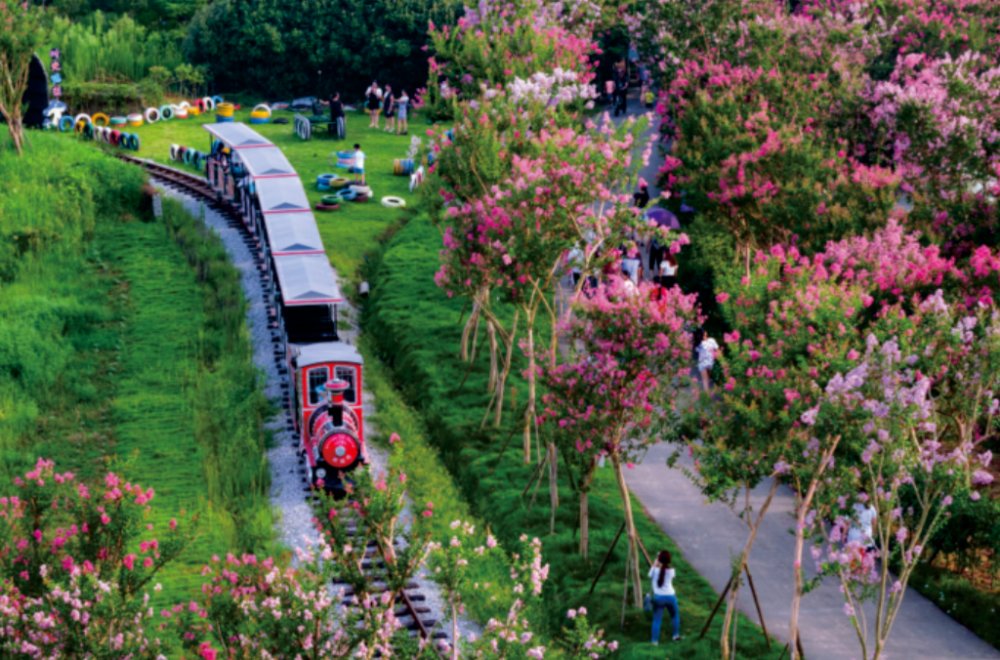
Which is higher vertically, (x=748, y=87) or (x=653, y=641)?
(x=748, y=87)

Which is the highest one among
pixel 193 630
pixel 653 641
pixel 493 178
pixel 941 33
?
pixel 941 33

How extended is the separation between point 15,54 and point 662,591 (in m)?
39.6

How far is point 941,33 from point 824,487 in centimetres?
3503

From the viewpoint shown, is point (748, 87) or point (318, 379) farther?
point (748, 87)

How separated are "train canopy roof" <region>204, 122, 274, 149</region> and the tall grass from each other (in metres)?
21.2

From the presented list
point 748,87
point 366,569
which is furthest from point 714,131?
point 366,569

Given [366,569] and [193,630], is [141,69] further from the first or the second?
[193,630]

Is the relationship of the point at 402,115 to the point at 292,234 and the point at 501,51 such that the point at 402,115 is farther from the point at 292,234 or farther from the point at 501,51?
the point at 292,234

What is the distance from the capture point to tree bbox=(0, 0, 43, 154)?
53406 millimetres

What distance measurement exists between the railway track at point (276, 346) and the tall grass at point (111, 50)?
14.0 m

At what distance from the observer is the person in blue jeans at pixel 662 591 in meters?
24.7

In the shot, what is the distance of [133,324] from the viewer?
4119 cm

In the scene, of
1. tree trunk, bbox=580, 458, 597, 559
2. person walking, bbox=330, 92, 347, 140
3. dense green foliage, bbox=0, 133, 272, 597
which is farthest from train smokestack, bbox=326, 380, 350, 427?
person walking, bbox=330, 92, 347, 140

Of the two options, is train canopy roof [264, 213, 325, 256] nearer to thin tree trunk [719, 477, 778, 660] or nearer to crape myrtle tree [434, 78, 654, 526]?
crape myrtle tree [434, 78, 654, 526]
